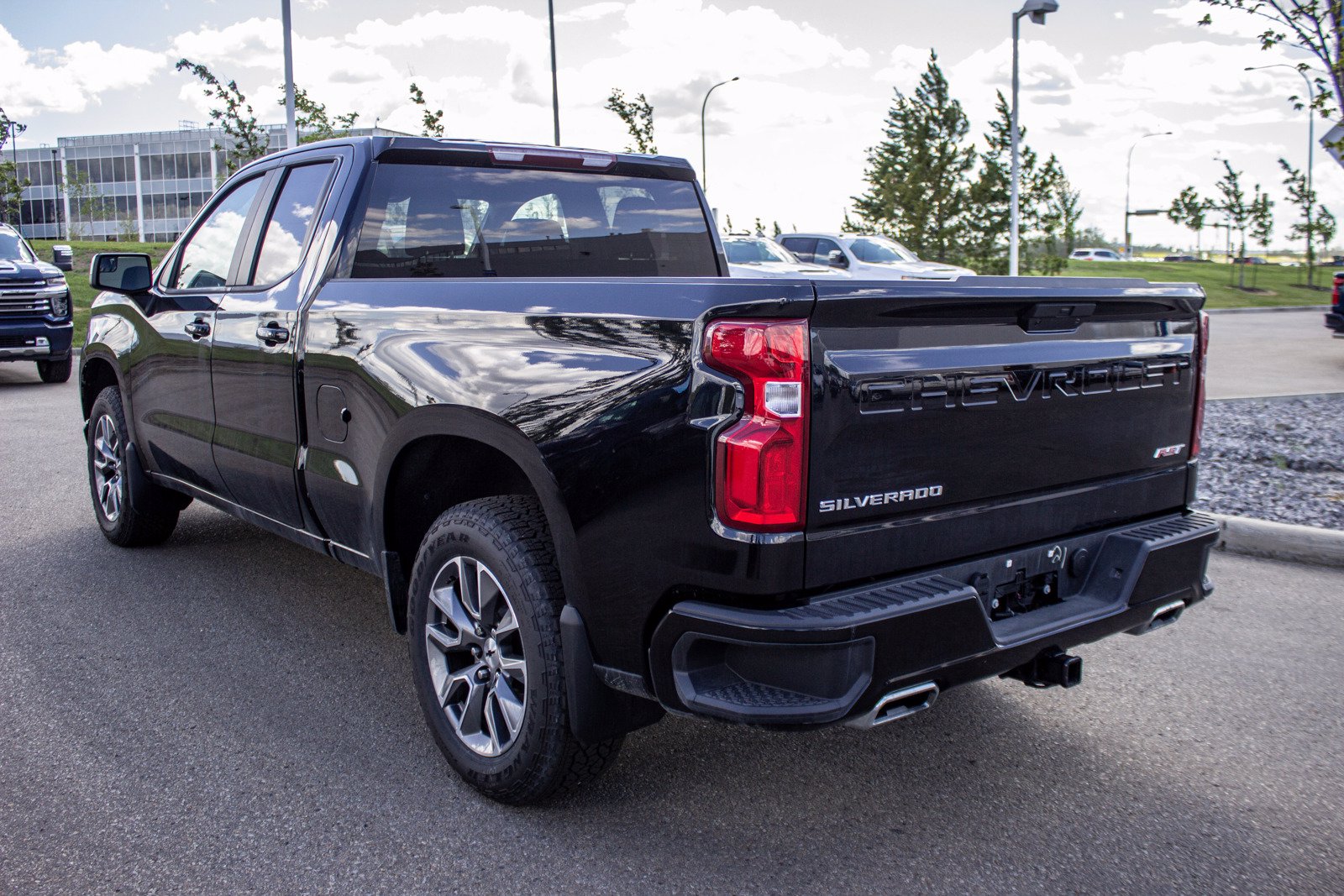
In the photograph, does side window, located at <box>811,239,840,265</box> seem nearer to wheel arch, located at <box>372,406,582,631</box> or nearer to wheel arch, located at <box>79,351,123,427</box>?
wheel arch, located at <box>79,351,123,427</box>

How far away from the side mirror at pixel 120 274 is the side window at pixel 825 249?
1740 cm

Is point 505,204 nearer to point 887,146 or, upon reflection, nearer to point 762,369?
point 762,369

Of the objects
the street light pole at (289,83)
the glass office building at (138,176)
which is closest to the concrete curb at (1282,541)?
the street light pole at (289,83)

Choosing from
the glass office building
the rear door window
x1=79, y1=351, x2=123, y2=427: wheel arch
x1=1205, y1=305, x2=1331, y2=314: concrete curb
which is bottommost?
x1=1205, y1=305, x2=1331, y2=314: concrete curb

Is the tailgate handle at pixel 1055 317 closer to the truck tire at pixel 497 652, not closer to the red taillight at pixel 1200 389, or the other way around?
the red taillight at pixel 1200 389

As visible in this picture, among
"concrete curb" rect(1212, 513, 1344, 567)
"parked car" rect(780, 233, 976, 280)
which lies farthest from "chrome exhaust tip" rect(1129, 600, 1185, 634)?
"parked car" rect(780, 233, 976, 280)

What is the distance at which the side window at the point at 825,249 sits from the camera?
2188 cm

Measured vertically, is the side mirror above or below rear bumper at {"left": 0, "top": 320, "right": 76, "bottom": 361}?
above

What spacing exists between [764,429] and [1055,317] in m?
0.96

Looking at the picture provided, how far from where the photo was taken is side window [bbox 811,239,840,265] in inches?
861

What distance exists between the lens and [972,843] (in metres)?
2.94

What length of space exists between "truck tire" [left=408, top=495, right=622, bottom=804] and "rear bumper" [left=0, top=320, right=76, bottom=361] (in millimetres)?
12623

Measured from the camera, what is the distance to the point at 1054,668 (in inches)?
114

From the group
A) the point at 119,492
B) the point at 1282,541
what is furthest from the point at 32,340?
the point at 1282,541
